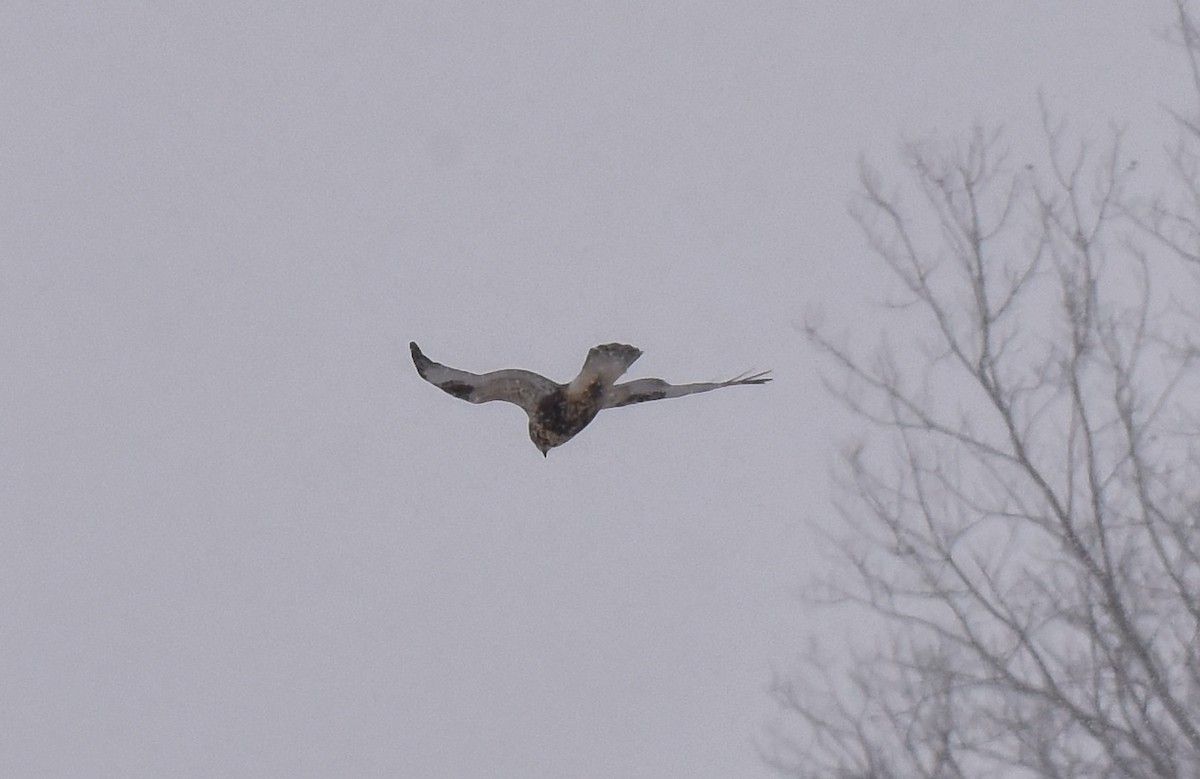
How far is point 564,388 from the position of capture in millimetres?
5793

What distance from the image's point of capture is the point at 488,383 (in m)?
5.79

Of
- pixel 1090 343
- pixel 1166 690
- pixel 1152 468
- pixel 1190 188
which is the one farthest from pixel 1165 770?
pixel 1190 188

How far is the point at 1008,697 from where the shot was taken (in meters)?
6.34

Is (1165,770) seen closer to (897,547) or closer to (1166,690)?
(1166,690)

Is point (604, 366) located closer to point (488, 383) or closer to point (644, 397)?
point (644, 397)

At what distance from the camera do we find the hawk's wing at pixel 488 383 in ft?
18.7

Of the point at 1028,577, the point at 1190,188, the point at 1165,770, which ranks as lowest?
the point at 1165,770

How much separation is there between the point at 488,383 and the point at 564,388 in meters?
0.31

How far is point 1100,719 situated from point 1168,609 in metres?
0.54

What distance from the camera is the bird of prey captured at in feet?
18.7

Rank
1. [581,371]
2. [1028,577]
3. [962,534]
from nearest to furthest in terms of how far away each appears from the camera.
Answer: [581,371] < [1028,577] < [962,534]

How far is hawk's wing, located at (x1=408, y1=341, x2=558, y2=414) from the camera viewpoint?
570 centimetres

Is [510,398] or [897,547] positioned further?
[897,547]

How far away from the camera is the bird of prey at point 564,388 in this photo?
569cm
